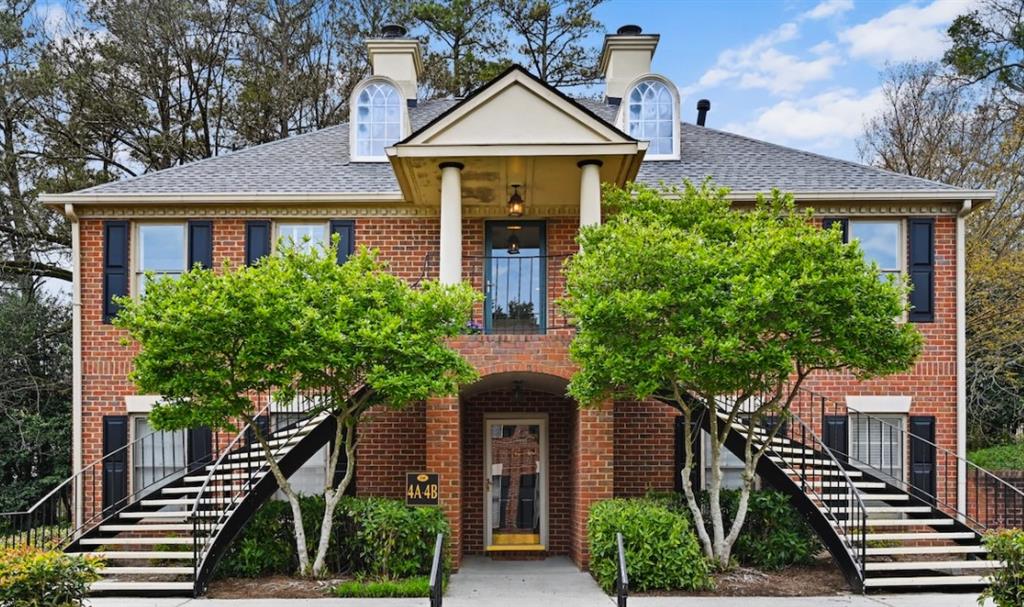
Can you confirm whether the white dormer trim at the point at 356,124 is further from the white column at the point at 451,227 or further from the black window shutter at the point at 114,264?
the black window shutter at the point at 114,264

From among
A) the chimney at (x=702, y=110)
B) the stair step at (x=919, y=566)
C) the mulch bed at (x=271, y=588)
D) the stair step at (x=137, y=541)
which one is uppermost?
the chimney at (x=702, y=110)

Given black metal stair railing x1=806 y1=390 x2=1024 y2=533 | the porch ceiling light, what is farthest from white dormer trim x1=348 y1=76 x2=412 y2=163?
black metal stair railing x1=806 y1=390 x2=1024 y2=533

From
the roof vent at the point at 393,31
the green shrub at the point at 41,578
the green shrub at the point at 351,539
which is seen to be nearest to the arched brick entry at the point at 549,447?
the green shrub at the point at 351,539

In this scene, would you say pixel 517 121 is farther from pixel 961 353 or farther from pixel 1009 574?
pixel 961 353

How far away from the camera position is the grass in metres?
17.4

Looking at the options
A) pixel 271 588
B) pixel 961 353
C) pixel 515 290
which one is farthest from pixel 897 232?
pixel 271 588

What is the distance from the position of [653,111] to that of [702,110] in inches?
136

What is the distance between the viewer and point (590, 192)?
11664 mm

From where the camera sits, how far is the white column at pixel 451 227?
11430 millimetres

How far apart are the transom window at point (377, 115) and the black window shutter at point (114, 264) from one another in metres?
4.29

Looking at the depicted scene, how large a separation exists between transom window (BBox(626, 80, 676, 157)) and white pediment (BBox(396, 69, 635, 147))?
4.16 meters

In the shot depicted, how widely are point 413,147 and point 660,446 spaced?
5.91 metres

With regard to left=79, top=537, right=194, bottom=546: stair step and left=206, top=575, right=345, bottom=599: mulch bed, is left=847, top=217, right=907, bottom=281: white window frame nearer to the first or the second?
left=206, top=575, right=345, bottom=599: mulch bed

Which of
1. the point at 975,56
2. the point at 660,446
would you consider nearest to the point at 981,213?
the point at 975,56
